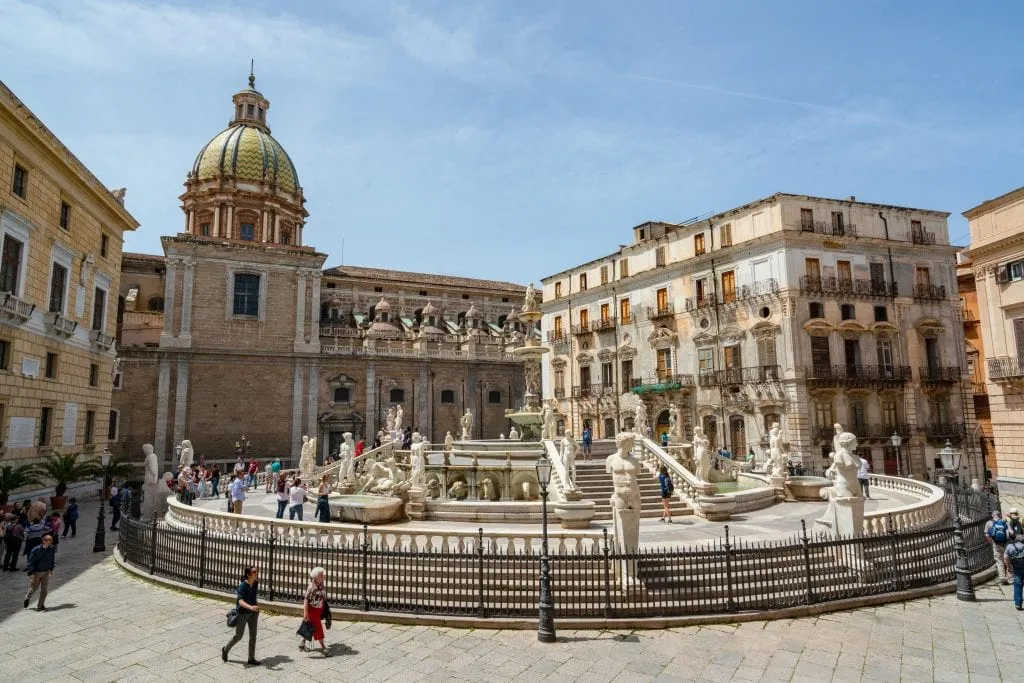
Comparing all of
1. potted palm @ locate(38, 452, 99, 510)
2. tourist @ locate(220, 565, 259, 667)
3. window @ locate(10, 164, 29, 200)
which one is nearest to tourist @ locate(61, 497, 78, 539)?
potted palm @ locate(38, 452, 99, 510)

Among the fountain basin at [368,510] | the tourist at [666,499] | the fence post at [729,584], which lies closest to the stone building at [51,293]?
the fountain basin at [368,510]

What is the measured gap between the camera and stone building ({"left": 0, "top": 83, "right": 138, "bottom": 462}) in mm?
17828

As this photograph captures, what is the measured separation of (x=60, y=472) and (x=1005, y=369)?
107ft

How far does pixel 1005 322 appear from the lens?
2253 cm

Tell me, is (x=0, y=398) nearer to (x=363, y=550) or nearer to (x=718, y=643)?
(x=363, y=550)

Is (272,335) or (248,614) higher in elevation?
(272,335)

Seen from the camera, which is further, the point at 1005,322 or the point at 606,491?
the point at 1005,322

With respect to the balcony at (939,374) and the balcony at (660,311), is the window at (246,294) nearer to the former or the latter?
the balcony at (660,311)

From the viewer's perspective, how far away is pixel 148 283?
41.6 meters

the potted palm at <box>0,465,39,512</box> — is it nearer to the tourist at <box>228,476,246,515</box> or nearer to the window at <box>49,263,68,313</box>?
the tourist at <box>228,476,246,515</box>

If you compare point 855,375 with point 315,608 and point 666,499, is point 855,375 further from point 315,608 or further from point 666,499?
point 315,608

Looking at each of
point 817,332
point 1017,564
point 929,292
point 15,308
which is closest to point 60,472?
point 15,308

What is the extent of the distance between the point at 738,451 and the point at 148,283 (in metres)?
39.3

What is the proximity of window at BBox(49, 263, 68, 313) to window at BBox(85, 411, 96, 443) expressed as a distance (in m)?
4.77
